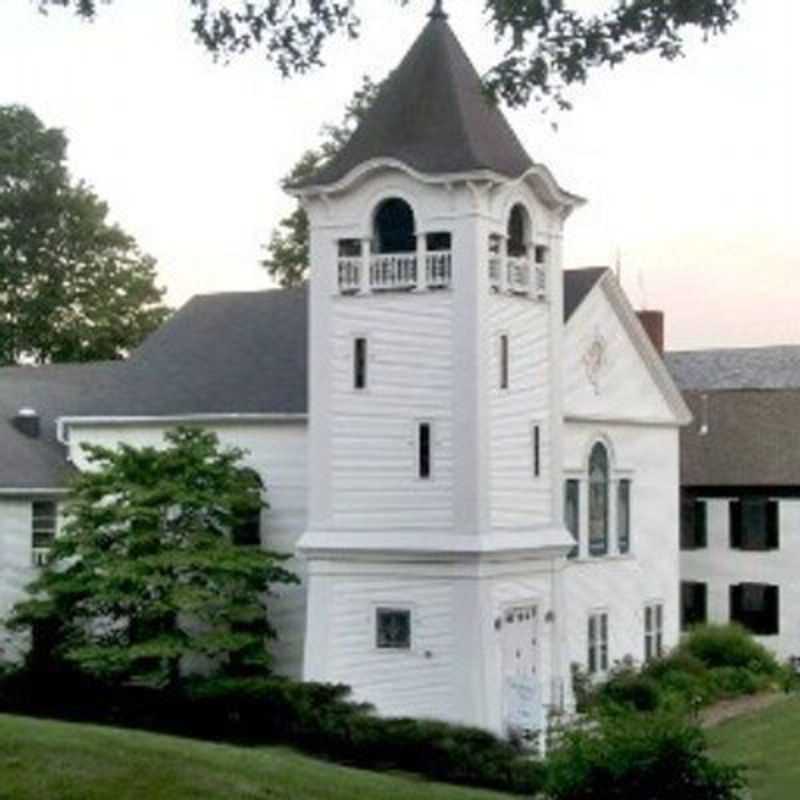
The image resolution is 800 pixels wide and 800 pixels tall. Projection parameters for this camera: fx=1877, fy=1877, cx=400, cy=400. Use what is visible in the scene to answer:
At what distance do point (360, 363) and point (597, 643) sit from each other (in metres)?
9.38

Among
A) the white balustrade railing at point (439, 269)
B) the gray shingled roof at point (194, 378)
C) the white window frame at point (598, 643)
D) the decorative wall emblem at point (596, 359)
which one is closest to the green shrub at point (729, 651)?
the white window frame at point (598, 643)

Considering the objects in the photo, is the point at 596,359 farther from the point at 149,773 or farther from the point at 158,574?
the point at 149,773

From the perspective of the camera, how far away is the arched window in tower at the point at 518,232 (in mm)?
36031

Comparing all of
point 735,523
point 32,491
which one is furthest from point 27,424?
point 735,523

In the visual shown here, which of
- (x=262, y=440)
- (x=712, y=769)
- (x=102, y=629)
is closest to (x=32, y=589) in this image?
(x=102, y=629)

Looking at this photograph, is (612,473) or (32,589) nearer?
(32,589)

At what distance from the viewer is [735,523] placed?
2009 inches

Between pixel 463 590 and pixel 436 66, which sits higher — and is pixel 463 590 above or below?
below

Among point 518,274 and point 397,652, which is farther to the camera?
point 518,274

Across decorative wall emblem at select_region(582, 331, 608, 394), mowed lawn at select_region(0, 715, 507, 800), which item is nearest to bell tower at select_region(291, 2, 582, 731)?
decorative wall emblem at select_region(582, 331, 608, 394)

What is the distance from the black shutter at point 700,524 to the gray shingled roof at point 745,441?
667 mm

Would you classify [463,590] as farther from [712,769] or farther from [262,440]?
[712,769]

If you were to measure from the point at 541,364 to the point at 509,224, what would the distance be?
2876 millimetres

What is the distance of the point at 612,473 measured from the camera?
41.8 metres
